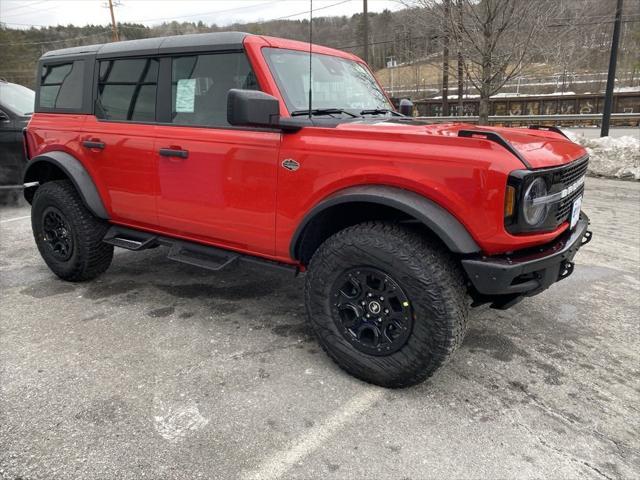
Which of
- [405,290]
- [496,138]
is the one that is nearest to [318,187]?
[405,290]

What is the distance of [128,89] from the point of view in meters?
3.66

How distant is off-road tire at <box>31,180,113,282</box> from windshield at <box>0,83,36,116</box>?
3.76 m

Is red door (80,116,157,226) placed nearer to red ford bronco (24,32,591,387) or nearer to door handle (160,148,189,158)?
red ford bronco (24,32,591,387)

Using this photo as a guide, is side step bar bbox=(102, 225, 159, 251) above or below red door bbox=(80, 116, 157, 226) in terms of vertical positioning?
below

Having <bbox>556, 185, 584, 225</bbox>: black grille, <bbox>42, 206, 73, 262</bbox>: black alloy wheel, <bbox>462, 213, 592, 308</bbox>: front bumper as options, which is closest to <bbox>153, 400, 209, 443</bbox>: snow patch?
<bbox>462, 213, 592, 308</bbox>: front bumper

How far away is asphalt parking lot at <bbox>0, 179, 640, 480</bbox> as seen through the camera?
2133 mm

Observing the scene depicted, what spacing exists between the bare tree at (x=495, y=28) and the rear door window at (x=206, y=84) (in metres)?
6.97

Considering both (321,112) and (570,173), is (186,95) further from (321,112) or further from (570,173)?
(570,173)

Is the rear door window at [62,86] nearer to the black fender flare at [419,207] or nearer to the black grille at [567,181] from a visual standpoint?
the black fender flare at [419,207]

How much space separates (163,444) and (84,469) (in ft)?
1.07

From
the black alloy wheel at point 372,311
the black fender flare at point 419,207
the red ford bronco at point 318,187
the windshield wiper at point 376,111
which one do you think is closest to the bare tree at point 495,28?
the red ford bronco at point 318,187

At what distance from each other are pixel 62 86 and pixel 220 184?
2.06m

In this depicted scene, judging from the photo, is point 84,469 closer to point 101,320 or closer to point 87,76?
point 101,320

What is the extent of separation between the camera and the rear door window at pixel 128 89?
138 inches
